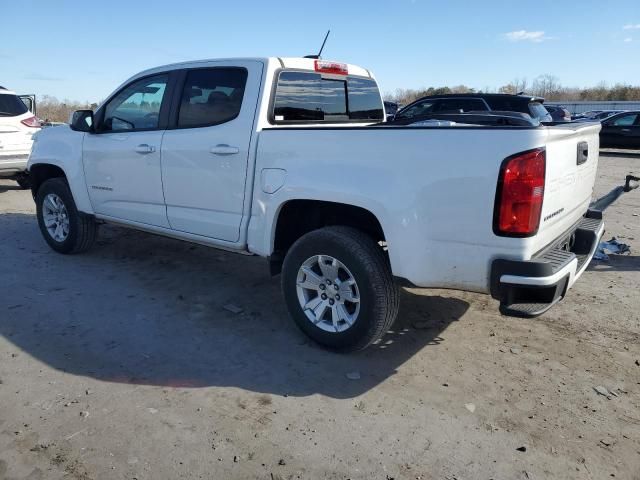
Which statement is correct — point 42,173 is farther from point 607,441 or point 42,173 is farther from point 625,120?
point 625,120

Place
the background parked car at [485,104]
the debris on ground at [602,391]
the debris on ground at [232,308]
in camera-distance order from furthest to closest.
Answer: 1. the background parked car at [485,104]
2. the debris on ground at [232,308]
3. the debris on ground at [602,391]

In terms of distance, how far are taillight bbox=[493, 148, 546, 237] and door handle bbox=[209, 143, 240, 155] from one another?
78.5 inches

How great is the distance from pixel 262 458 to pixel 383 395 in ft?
2.89

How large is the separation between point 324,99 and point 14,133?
7101mm

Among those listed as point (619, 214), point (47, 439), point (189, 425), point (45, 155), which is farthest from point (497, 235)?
point (619, 214)

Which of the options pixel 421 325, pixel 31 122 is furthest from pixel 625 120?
pixel 31 122

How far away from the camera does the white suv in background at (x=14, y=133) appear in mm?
9062

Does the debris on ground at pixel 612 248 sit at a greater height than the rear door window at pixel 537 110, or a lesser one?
lesser

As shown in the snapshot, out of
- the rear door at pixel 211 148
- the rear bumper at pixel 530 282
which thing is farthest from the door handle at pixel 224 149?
the rear bumper at pixel 530 282

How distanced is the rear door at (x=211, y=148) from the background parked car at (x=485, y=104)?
811 cm

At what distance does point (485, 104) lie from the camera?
1238cm

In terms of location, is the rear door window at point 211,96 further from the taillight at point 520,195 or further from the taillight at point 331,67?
the taillight at point 520,195

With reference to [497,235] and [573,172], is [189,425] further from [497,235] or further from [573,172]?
[573,172]

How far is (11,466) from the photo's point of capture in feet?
8.31
